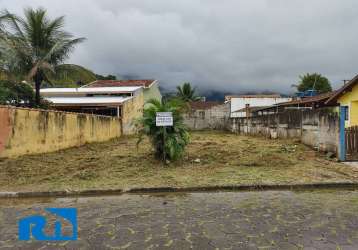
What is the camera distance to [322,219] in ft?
16.0

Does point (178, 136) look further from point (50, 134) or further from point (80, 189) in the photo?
point (50, 134)

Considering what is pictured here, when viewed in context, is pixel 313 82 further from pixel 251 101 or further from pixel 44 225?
pixel 44 225

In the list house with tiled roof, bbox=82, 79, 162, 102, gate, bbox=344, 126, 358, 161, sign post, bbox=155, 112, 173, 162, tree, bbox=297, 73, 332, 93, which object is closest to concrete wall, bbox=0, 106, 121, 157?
sign post, bbox=155, 112, 173, 162

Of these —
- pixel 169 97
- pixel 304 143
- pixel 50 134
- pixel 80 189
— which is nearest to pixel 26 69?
pixel 50 134

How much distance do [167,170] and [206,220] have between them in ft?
14.5

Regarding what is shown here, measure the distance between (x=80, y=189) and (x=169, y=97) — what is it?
4.69 metres

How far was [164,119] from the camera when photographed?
9.63m

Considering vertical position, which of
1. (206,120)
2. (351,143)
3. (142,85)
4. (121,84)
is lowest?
(351,143)

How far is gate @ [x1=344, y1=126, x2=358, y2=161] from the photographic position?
420 inches

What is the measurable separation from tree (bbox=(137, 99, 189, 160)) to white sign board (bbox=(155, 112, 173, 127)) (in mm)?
425

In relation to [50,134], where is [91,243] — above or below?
below

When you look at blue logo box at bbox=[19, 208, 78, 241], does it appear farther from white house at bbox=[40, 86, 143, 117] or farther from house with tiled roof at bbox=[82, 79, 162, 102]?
house with tiled roof at bbox=[82, 79, 162, 102]

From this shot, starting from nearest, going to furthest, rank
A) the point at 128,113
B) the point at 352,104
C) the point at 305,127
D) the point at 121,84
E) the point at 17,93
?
1. the point at 305,127
2. the point at 352,104
3. the point at 17,93
4. the point at 128,113
5. the point at 121,84

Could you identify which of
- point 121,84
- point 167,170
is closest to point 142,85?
point 121,84
